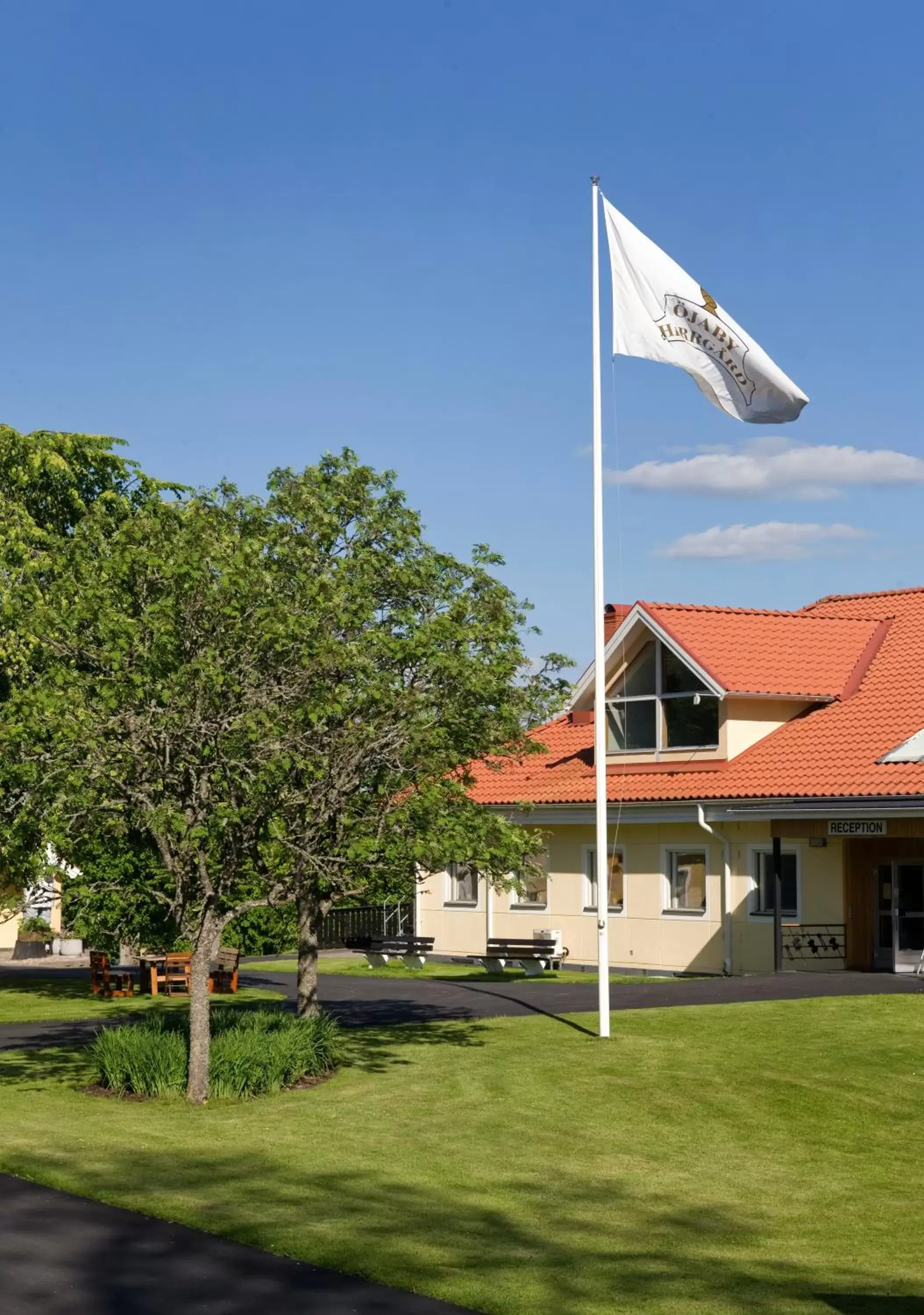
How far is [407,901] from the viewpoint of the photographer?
44.2 metres

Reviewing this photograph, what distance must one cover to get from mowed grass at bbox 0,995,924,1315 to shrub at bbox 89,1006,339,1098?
378 millimetres

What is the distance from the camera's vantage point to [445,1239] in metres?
12.3

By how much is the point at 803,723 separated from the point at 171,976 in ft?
43.6

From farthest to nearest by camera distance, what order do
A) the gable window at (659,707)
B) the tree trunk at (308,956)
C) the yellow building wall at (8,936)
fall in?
the yellow building wall at (8,936)
the gable window at (659,707)
the tree trunk at (308,956)

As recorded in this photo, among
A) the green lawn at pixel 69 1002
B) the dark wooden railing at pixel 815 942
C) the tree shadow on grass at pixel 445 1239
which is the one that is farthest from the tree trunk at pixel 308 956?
the dark wooden railing at pixel 815 942

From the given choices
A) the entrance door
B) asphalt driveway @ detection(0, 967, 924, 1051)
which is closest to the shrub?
asphalt driveway @ detection(0, 967, 924, 1051)

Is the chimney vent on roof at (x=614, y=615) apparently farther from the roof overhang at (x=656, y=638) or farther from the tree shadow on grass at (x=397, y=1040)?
the tree shadow on grass at (x=397, y=1040)

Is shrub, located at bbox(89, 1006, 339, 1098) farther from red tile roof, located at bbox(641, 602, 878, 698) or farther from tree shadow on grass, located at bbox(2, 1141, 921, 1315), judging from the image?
red tile roof, located at bbox(641, 602, 878, 698)

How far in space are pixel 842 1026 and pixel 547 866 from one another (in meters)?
15.5

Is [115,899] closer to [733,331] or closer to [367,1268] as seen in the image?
[733,331]

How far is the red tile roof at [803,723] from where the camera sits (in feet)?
106

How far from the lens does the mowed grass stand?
1158 centimetres

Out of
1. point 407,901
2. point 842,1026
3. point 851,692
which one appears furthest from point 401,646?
point 407,901

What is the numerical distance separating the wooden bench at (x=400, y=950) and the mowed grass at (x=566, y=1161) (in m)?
13.4
